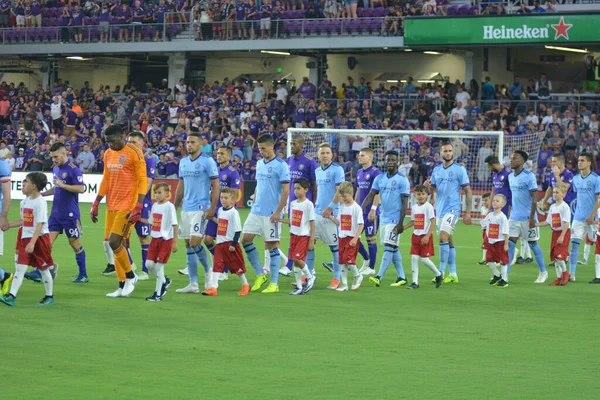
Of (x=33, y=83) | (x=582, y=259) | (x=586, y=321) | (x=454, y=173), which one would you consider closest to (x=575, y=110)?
(x=582, y=259)

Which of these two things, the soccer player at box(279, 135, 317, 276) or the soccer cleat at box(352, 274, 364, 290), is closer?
the soccer cleat at box(352, 274, 364, 290)

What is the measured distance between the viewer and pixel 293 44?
1501 inches

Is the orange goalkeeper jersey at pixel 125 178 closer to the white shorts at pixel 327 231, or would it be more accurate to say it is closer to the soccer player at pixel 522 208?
the white shorts at pixel 327 231

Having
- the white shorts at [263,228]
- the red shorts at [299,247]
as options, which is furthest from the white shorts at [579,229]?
the white shorts at [263,228]

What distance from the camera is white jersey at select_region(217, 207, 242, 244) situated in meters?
12.5

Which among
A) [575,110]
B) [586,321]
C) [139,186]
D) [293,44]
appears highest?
[293,44]

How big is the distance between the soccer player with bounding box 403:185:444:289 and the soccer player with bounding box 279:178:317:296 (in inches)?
63.5

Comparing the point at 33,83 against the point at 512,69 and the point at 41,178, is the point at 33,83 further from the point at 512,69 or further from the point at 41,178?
the point at 41,178

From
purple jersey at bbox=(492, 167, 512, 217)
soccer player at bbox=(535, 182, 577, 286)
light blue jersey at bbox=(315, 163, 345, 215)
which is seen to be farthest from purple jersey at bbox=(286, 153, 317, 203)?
soccer player at bbox=(535, 182, 577, 286)

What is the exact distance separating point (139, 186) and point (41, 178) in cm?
115

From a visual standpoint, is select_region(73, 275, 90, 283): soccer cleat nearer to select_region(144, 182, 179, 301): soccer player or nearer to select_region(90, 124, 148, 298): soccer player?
select_region(144, 182, 179, 301): soccer player

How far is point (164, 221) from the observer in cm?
1226

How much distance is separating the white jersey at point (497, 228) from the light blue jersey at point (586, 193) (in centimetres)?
179

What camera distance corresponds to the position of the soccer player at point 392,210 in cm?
1377
